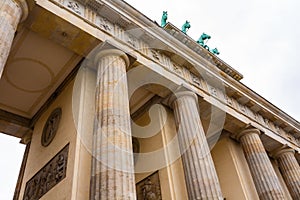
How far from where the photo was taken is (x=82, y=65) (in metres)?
8.80

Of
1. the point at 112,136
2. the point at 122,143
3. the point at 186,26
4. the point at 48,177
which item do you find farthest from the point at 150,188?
the point at 186,26

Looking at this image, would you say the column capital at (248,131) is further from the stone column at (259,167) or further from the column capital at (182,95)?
the column capital at (182,95)

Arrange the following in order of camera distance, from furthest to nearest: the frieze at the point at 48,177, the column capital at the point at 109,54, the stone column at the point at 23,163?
the stone column at the point at 23,163
the column capital at the point at 109,54
the frieze at the point at 48,177

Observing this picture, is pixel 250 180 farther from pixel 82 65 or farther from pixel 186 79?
pixel 82 65

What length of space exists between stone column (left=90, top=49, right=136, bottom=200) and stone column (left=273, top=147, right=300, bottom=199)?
31.2ft

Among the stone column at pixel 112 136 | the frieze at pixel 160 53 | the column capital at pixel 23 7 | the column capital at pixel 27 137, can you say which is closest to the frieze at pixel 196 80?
the frieze at pixel 160 53

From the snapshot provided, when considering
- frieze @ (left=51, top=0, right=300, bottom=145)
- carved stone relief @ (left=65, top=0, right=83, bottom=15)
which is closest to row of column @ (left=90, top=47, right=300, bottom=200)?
frieze @ (left=51, top=0, right=300, bottom=145)

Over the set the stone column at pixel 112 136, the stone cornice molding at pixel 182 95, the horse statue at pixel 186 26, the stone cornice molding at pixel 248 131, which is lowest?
the stone column at pixel 112 136

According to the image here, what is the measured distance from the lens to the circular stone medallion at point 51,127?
8805mm

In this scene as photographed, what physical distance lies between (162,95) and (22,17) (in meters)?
5.18

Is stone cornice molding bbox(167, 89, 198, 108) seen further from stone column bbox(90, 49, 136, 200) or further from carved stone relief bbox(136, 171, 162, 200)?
carved stone relief bbox(136, 171, 162, 200)

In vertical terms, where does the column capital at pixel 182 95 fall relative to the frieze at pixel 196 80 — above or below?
below

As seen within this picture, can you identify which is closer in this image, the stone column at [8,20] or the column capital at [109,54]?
the stone column at [8,20]

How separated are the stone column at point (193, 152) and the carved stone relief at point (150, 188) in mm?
1064
